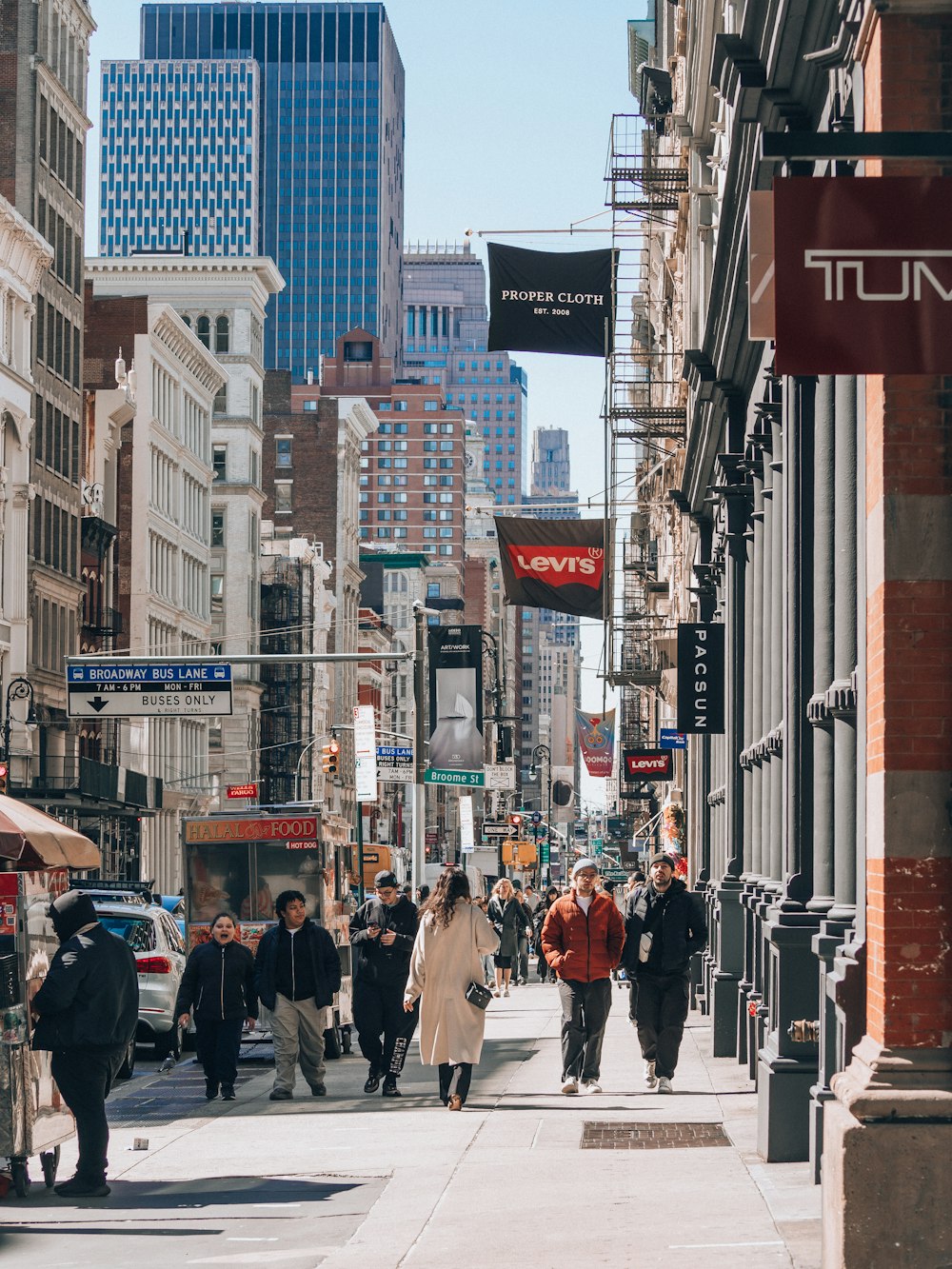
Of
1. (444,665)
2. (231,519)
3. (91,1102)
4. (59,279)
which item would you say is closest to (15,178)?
(59,279)

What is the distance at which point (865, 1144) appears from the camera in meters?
8.50

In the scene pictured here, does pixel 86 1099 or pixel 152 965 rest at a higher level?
pixel 86 1099

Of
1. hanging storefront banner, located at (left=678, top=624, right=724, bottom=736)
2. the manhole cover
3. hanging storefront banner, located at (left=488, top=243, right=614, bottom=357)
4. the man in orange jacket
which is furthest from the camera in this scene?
hanging storefront banner, located at (left=488, top=243, right=614, bottom=357)

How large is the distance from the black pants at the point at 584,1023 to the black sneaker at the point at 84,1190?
5.53 m

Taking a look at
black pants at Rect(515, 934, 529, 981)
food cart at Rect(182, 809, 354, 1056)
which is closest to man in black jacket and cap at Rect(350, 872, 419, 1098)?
food cart at Rect(182, 809, 354, 1056)

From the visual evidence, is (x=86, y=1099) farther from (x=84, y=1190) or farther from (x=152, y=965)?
(x=152, y=965)

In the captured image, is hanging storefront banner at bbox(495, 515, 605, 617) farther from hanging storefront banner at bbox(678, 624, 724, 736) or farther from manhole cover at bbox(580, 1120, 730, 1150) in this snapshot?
manhole cover at bbox(580, 1120, 730, 1150)

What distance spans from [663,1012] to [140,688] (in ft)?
70.9

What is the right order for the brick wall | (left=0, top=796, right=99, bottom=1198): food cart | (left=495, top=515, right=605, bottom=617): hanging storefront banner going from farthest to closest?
1. (left=495, top=515, right=605, bottom=617): hanging storefront banner
2. (left=0, top=796, right=99, bottom=1198): food cart
3. the brick wall

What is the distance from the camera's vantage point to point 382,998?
733 inches

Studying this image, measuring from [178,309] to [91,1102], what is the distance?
99.0m

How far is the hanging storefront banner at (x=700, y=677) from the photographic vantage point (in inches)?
987

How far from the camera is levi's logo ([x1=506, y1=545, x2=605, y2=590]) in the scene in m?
32.8

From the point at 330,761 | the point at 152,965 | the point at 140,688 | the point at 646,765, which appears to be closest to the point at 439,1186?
the point at 152,965
